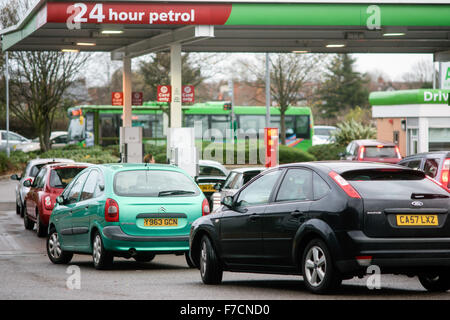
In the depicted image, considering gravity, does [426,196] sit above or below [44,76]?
below

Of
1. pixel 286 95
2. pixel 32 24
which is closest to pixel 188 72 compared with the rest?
pixel 286 95

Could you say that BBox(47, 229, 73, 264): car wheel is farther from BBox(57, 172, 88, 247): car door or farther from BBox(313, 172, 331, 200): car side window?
BBox(313, 172, 331, 200): car side window

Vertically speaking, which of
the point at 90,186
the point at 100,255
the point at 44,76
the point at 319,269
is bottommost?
the point at 100,255

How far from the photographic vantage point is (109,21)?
21.3 meters

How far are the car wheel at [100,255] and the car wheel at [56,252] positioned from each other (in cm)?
111

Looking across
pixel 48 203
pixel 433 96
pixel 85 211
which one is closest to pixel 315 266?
pixel 85 211

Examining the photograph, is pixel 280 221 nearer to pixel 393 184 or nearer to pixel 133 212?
pixel 393 184

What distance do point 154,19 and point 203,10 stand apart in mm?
1182

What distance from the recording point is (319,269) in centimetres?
963

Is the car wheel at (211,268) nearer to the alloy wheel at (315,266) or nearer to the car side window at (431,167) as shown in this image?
the alloy wheel at (315,266)

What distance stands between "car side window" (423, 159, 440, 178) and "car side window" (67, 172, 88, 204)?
627 centimetres

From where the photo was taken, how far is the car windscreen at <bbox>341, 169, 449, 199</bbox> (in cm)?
960

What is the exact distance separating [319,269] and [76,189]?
19.6 ft

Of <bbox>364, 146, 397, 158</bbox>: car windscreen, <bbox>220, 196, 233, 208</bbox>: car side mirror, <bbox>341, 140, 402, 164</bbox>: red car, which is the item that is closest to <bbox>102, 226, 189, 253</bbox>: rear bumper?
<bbox>220, 196, 233, 208</bbox>: car side mirror
